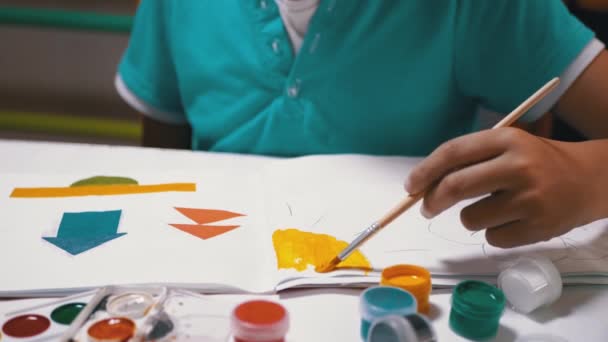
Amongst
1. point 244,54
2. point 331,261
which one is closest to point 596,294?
point 331,261

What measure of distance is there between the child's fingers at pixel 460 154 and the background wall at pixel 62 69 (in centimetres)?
99

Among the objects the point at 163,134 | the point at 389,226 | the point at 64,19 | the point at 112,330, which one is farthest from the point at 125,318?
the point at 64,19

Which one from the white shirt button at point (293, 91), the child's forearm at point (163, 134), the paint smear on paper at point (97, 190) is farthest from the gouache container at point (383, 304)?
the child's forearm at point (163, 134)

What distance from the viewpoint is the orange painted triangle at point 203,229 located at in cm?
50

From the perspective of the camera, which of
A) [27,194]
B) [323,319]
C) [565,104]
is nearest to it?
[323,319]

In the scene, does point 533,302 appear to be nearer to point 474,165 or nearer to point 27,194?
point 474,165

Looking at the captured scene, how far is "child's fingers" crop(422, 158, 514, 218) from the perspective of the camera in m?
0.44

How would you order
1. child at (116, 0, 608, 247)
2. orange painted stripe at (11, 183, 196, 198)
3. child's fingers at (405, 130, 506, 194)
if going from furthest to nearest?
child at (116, 0, 608, 247), orange painted stripe at (11, 183, 196, 198), child's fingers at (405, 130, 506, 194)

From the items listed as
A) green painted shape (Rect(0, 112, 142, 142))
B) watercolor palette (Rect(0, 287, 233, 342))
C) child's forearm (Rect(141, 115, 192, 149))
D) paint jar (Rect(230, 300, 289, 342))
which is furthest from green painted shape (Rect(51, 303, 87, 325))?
green painted shape (Rect(0, 112, 142, 142))

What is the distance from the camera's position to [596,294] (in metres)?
0.45

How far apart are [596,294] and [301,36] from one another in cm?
41

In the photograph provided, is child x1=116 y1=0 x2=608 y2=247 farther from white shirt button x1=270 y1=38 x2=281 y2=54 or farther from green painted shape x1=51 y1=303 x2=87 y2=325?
green painted shape x1=51 y1=303 x2=87 y2=325

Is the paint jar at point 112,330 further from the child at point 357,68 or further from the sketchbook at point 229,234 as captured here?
the child at point 357,68

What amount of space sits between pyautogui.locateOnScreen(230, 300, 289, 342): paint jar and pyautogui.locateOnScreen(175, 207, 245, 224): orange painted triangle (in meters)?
0.16
